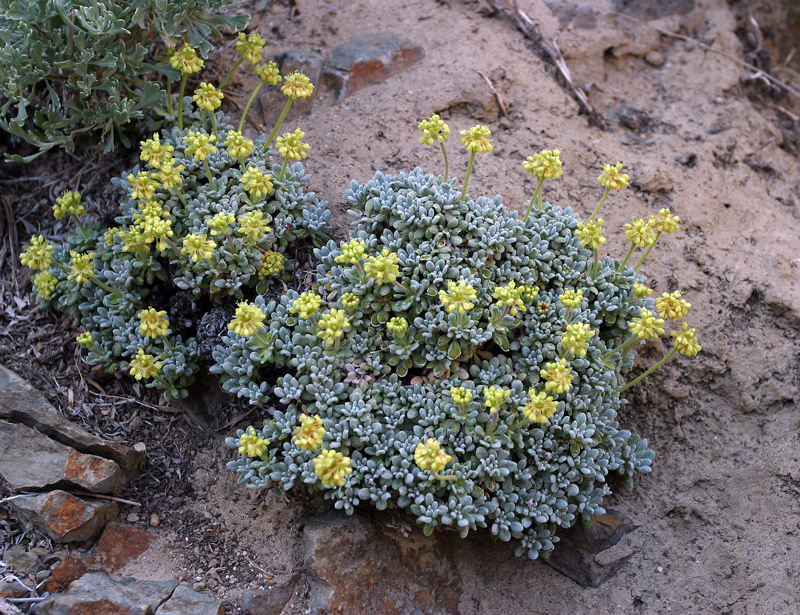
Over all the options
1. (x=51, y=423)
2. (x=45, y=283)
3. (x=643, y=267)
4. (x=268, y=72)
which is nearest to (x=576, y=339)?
(x=643, y=267)

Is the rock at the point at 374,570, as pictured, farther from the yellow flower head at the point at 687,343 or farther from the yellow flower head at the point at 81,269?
the yellow flower head at the point at 81,269

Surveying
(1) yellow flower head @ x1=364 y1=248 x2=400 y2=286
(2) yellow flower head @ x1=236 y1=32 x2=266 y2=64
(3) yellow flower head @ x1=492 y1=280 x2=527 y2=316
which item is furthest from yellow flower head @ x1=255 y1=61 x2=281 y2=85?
(3) yellow flower head @ x1=492 y1=280 x2=527 y2=316

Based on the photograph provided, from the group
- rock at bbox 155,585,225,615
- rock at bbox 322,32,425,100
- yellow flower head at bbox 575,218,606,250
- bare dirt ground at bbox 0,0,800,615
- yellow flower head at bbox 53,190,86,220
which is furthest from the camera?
rock at bbox 322,32,425,100

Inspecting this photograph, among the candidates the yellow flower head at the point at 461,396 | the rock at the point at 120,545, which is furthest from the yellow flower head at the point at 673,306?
the rock at the point at 120,545

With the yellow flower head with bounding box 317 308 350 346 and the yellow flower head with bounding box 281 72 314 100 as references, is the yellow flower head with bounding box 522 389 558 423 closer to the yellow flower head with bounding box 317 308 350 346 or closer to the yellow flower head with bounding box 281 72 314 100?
the yellow flower head with bounding box 317 308 350 346

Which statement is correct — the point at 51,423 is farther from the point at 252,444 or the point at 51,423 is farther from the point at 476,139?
the point at 476,139

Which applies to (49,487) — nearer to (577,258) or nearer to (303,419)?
(303,419)
